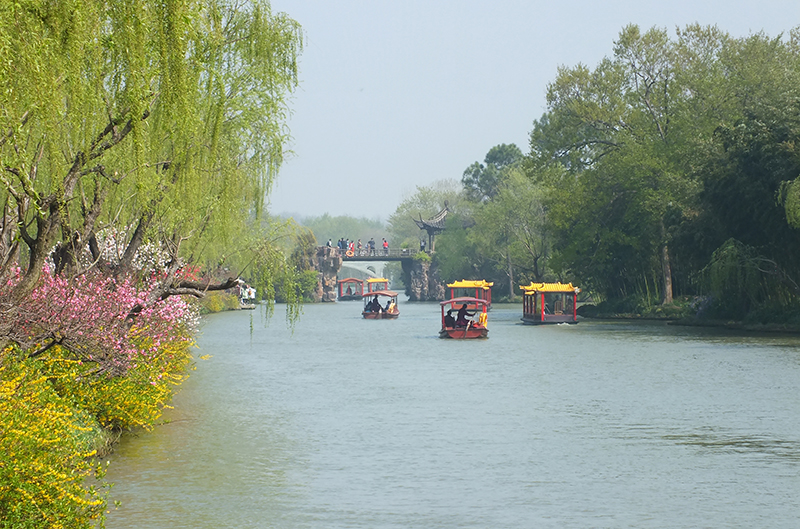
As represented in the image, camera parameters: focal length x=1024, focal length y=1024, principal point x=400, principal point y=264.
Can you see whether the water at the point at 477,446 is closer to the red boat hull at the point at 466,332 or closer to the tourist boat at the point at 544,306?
the red boat hull at the point at 466,332

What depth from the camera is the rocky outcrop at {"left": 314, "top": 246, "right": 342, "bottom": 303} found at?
12094 cm

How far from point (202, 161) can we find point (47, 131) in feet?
22.7

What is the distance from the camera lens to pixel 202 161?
1617cm

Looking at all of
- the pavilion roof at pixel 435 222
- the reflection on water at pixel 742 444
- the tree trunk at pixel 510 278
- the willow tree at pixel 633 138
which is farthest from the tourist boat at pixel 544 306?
the pavilion roof at pixel 435 222

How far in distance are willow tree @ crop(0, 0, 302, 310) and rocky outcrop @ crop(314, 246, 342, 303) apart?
320ft

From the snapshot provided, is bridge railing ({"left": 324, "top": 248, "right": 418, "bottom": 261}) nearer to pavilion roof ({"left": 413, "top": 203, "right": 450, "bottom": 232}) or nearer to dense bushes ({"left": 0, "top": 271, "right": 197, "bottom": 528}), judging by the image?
pavilion roof ({"left": 413, "top": 203, "right": 450, "bottom": 232})

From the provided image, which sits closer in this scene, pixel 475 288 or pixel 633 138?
pixel 633 138

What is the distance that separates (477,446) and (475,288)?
64057 millimetres

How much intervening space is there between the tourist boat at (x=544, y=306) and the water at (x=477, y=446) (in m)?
23.5

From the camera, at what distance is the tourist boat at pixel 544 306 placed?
58531 mm

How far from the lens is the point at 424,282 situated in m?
120

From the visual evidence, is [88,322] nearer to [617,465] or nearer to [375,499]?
[375,499]

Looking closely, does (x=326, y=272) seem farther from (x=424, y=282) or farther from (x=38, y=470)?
(x=38, y=470)

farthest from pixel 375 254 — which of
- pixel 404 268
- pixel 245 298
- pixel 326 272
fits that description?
pixel 245 298
